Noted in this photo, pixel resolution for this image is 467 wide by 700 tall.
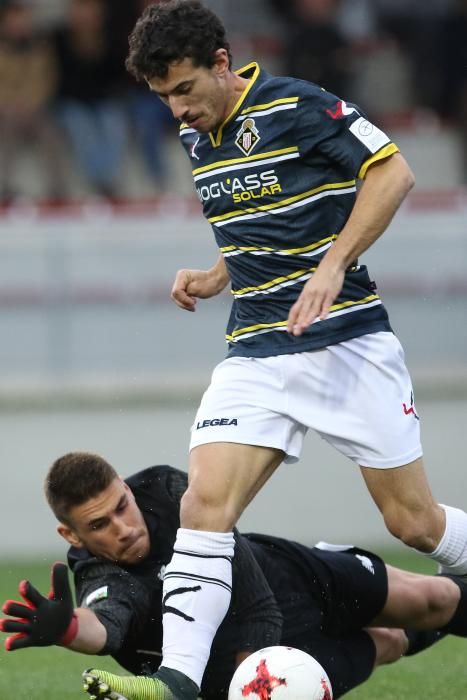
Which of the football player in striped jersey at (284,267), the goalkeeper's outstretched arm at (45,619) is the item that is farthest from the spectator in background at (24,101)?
the goalkeeper's outstretched arm at (45,619)

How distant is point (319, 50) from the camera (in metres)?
12.4

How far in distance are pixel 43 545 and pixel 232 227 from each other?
6134mm

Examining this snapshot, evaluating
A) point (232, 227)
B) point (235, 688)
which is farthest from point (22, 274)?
point (235, 688)

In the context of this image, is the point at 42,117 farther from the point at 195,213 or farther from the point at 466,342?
the point at 466,342

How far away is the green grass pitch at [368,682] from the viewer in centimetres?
580

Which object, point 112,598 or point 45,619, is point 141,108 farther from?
point 45,619

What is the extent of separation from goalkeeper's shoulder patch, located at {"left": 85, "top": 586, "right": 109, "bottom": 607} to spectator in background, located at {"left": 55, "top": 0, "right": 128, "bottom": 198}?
7.63m

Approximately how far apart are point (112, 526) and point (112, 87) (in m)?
7.70

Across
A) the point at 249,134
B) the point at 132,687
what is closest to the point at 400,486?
the point at 132,687

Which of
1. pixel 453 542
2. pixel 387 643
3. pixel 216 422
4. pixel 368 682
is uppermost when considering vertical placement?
pixel 216 422

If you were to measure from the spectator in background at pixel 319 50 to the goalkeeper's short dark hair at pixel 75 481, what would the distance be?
751cm

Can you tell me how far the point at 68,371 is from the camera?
1108 cm

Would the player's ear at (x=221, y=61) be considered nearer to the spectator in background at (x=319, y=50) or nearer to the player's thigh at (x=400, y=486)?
the player's thigh at (x=400, y=486)

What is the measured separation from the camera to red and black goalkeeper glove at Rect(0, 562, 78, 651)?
4484 millimetres
